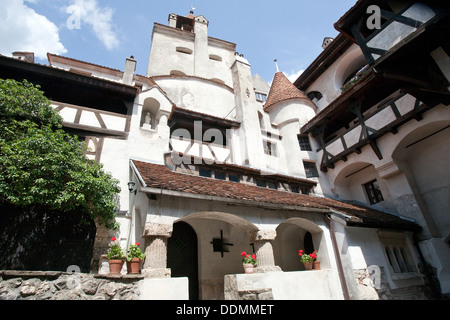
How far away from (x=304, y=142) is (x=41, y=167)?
14.5 metres

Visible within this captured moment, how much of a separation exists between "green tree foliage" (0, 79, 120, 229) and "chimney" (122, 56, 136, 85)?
5131mm

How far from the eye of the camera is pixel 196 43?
2231cm

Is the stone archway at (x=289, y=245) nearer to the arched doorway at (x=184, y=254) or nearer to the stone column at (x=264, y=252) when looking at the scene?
the stone column at (x=264, y=252)

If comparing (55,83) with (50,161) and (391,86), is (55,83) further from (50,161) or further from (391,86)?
(391,86)

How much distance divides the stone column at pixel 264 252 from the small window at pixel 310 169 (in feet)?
29.1

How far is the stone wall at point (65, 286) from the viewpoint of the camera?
3.78 meters

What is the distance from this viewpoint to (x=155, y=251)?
5406 millimetres

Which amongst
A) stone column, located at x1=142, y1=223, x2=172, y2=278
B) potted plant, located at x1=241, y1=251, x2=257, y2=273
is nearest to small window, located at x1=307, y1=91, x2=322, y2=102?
potted plant, located at x1=241, y1=251, x2=257, y2=273

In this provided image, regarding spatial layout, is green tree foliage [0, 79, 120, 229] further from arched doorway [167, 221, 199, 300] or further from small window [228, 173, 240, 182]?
small window [228, 173, 240, 182]

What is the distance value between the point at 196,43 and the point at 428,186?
20647 mm

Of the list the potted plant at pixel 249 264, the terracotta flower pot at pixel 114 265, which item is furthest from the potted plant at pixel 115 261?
the potted plant at pixel 249 264

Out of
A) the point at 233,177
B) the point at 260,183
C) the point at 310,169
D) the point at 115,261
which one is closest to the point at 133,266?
the point at 115,261

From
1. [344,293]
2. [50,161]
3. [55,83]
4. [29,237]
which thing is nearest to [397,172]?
[344,293]

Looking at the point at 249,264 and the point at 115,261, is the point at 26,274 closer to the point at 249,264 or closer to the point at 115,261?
the point at 115,261
